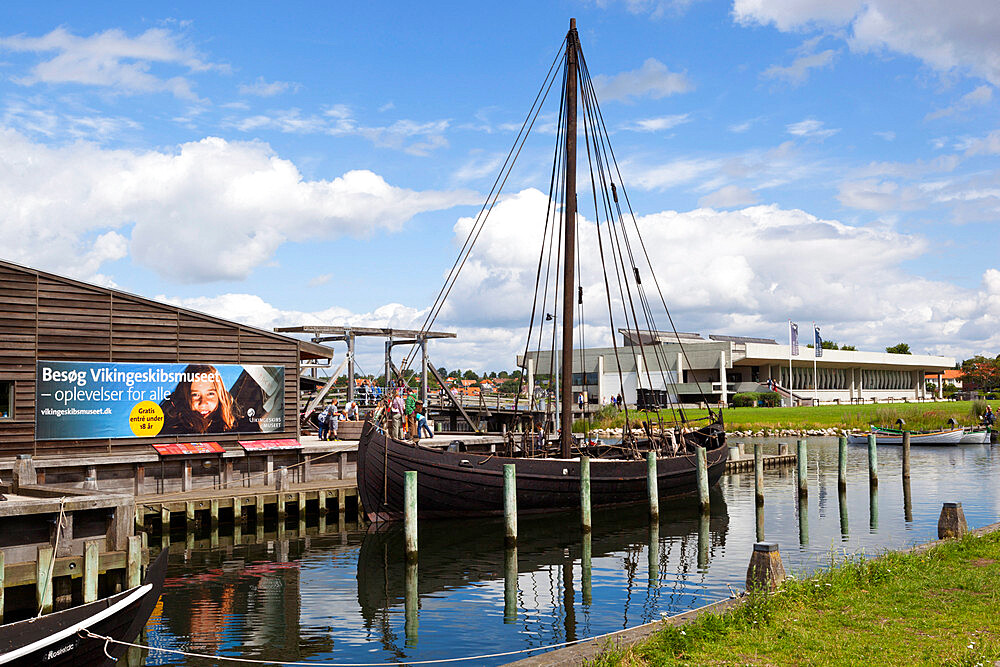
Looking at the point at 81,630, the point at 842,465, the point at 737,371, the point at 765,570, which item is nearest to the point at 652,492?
the point at 842,465

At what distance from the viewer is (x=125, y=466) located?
923 inches

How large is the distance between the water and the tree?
379ft

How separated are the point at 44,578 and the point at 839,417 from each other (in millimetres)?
65730

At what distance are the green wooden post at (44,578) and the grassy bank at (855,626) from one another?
8.57 m

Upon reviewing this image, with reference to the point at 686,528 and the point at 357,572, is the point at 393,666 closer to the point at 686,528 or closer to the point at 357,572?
the point at 357,572

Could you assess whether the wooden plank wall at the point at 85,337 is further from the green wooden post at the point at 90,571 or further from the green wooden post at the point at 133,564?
the green wooden post at the point at 90,571

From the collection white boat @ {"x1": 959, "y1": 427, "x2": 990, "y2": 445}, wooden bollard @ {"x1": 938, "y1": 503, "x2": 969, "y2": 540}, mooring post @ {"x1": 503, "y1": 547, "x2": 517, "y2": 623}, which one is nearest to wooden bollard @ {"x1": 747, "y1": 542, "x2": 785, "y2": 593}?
mooring post @ {"x1": 503, "y1": 547, "x2": 517, "y2": 623}

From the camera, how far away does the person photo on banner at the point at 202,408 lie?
26281 millimetres

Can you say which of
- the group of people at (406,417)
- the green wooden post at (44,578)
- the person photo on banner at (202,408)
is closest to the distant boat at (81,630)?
the green wooden post at (44,578)

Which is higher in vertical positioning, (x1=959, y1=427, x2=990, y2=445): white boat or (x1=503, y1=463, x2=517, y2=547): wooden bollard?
(x1=503, y1=463, x2=517, y2=547): wooden bollard

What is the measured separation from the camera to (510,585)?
1767 centimetres

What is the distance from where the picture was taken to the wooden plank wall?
23.6m

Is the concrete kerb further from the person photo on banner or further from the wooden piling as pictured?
the person photo on banner

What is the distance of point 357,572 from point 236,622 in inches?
180
